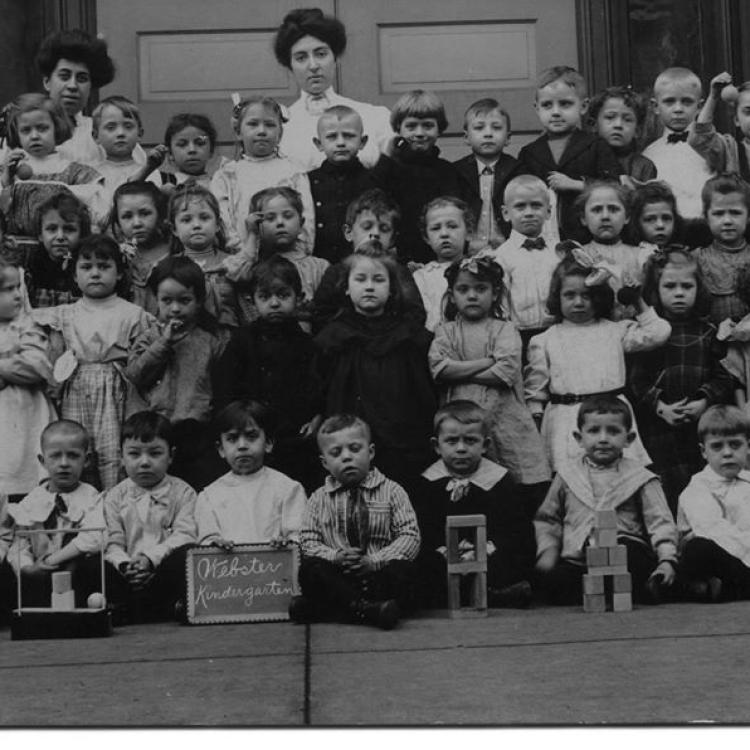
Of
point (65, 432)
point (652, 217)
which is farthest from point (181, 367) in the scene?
point (652, 217)

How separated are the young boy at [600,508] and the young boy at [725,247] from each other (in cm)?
84

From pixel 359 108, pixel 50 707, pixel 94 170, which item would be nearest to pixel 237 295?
pixel 94 170

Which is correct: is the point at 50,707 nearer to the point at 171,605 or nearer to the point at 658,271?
the point at 171,605

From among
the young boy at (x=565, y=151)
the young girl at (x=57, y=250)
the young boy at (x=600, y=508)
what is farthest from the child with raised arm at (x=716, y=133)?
the young girl at (x=57, y=250)

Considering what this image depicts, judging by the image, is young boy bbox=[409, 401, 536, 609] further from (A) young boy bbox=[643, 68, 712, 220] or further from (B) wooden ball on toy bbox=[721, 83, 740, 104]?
(B) wooden ball on toy bbox=[721, 83, 740, 104]

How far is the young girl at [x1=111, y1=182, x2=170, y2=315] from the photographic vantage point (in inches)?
280

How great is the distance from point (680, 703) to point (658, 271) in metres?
2.87

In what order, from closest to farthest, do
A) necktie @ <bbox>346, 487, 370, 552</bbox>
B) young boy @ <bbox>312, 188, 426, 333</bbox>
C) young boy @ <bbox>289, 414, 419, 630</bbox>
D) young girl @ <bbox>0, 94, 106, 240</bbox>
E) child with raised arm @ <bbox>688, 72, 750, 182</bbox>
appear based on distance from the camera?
young boy @ <bbox>289, 414, 419, 630</bbox>, necktie @ <bbox>346, 487, 370, 552</bbox>, young boy @ <bbox>312, 188, 426, 333</bbox>, young girl @ <bbox>0, 94, 106, 240</bbox>, child with raised arm @ <bbox>688, 72, 750, 182</bbox>

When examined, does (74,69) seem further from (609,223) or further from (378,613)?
(378,613)

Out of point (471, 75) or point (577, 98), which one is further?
point (471, 75)

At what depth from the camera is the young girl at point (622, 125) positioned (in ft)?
25.0

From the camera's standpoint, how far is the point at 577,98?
24.9 feet

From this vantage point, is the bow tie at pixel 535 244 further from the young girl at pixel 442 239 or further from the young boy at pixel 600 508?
the young boy at pixel 600 508

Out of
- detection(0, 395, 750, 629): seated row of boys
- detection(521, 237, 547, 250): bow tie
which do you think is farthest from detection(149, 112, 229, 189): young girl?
detection(0, 395, 750, 629): seated row of boys
